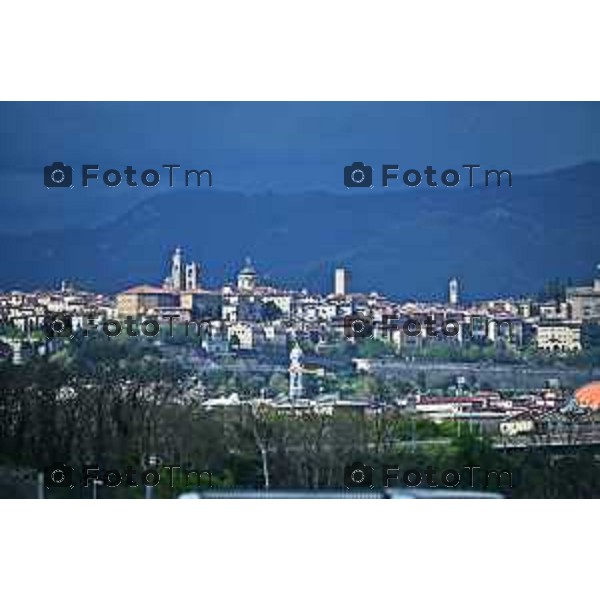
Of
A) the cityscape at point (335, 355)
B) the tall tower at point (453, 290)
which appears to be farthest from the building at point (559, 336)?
the tall tower at point (453, 290)

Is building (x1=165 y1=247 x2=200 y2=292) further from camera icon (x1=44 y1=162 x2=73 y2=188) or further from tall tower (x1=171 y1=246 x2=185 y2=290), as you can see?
camera icon (x1=44 y1=162 x2=73 y2=188)

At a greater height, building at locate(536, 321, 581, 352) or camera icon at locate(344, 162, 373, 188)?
camera icon at locate(344, 162, 373, 188)

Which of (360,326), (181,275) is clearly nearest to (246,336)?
(181,275)

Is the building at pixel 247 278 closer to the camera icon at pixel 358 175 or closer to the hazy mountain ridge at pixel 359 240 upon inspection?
the hazy mountain ridge at pixel 359 240

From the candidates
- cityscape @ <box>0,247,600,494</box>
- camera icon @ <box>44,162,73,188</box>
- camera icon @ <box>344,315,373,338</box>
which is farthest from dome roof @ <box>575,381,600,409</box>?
camera icon @ <box>44,162,73,188</box>
